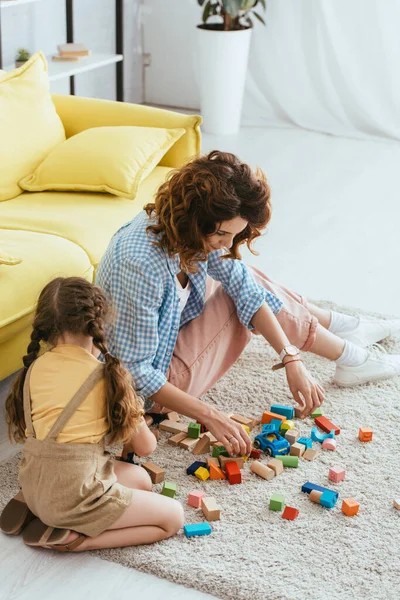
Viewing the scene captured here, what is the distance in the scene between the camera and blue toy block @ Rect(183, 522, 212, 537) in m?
1.94

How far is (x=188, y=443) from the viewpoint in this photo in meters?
2.29

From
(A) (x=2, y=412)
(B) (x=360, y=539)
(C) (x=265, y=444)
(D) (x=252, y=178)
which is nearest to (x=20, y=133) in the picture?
(A) (x=2, y=412)

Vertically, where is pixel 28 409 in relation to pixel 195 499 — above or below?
above

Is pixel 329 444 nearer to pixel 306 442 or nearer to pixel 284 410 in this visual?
pixel 306 442

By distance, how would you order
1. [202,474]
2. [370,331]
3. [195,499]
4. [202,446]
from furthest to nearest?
[370,331] → [202,446] → [202,474] → [195,499]

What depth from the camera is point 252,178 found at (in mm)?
2021

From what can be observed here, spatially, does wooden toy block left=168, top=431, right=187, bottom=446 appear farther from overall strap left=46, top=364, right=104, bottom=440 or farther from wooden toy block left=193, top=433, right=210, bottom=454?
overall strap left=46, top=364, right=104, bottom=440

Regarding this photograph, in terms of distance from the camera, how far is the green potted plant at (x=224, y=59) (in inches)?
189

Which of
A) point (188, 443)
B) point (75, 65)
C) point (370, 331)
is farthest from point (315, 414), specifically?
point (75, 65)

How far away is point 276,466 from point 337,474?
0.50 ft

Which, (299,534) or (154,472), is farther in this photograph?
(154,472)

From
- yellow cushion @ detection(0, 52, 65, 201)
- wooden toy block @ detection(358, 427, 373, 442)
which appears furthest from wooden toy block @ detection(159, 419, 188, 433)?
yellow cushion @ detection(0, 52, 65, 201)

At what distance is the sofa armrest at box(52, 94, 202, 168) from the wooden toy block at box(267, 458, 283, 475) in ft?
4.21

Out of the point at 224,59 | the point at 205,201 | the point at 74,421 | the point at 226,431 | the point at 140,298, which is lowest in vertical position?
the point at 226,431
